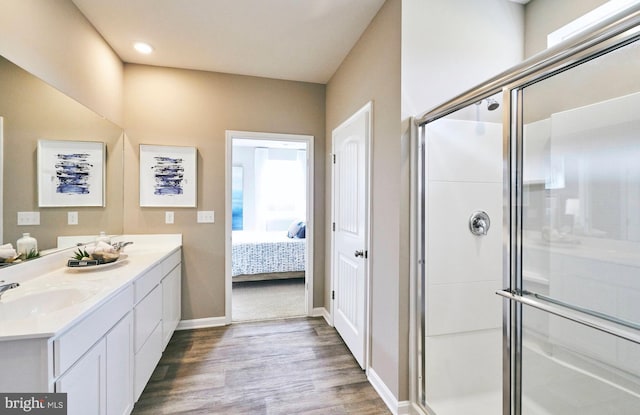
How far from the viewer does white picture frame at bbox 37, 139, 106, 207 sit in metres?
1.91

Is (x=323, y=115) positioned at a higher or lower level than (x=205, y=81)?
lower

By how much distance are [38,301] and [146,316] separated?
66 cm

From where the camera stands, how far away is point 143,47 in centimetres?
260

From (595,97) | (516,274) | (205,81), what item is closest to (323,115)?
(205,81)

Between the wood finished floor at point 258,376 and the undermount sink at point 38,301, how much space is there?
902mm

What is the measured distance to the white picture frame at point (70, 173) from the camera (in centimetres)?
191

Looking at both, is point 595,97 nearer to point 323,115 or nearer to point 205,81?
point 323,115

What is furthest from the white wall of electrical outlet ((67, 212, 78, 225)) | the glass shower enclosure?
electrical outlet ((67, 212, 78, 225))

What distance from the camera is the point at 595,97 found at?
1.43m

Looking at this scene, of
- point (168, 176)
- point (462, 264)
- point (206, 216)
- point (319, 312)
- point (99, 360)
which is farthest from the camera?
point (319, 312)

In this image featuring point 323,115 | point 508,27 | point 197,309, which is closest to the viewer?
point 508,27

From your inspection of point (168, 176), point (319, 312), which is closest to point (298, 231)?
point (319, 312)

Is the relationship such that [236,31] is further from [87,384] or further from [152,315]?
[87,384]

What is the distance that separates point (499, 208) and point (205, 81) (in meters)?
3.01
